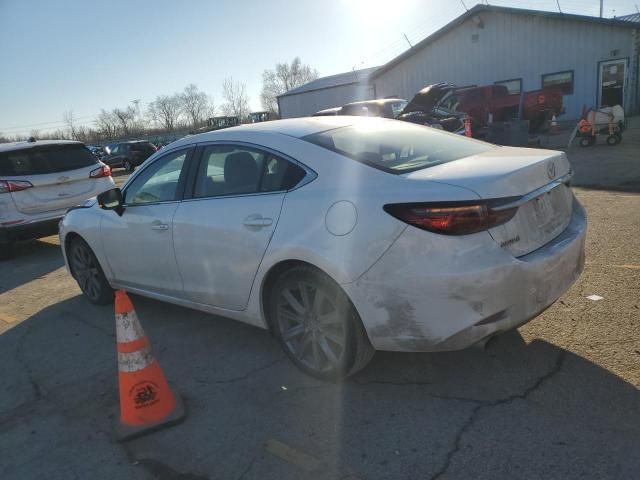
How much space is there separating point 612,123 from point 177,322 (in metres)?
13.9

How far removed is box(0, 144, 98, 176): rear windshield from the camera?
7.61m

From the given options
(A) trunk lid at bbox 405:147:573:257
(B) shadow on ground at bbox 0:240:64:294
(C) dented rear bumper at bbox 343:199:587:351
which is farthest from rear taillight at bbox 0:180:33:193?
(A) trunk lid at bbox 405:147:573:257

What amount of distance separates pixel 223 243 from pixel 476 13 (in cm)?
2750

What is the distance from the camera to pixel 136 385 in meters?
2.94

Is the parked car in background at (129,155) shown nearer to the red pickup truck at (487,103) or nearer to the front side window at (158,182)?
the red pickup truck at (487,103)

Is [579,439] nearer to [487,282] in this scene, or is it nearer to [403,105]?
[487,282]

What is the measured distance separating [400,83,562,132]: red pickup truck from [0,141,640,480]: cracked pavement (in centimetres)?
1370

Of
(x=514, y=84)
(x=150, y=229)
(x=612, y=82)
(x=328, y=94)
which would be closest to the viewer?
(x=150, y=229)

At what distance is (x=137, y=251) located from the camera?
13.9 feet

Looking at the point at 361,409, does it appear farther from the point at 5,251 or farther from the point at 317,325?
the point at 5,251

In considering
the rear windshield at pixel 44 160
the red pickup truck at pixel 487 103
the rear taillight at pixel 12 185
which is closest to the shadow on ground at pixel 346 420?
the rear taillight at pixel 12 185

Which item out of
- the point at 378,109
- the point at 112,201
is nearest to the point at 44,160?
the point at 112,201

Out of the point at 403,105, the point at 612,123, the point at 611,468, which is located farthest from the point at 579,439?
the point at 403,105

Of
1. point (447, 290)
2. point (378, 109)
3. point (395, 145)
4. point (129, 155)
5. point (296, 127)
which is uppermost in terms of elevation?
point (296, 127)
